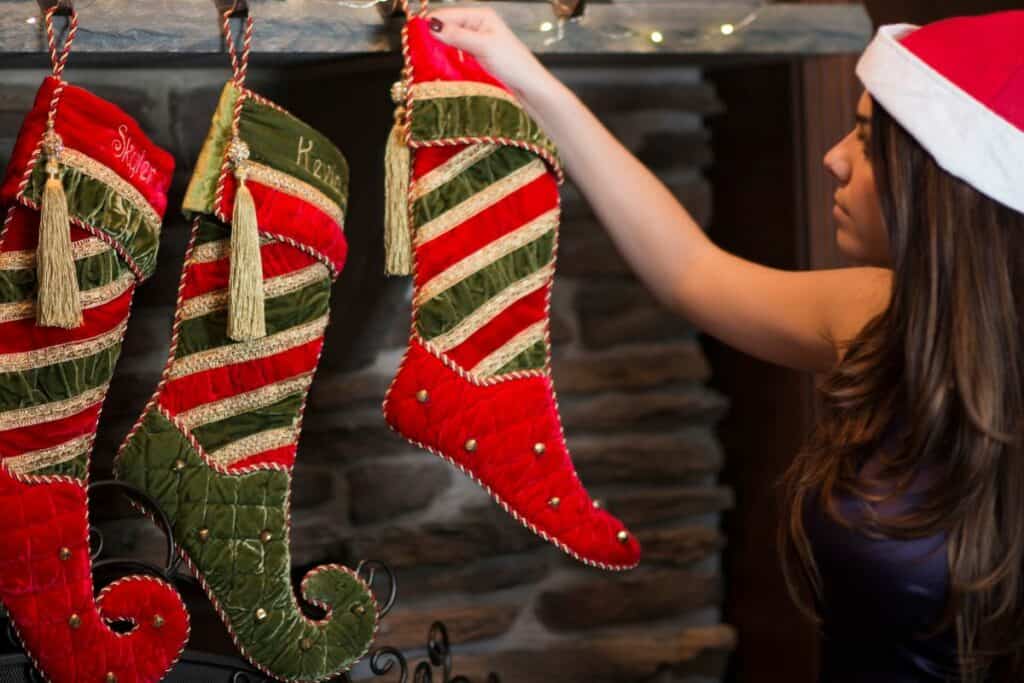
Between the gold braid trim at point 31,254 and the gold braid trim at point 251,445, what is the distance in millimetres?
242

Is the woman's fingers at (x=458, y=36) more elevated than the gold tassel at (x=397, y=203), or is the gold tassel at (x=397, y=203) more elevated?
the woman's fingers at (x=458, y=36)

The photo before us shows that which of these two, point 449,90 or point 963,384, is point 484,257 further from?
point 963,384

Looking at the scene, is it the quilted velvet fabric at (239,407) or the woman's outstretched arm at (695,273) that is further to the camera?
the woman's outstretched arm at (695,273)

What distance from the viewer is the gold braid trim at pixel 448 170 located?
1320mm

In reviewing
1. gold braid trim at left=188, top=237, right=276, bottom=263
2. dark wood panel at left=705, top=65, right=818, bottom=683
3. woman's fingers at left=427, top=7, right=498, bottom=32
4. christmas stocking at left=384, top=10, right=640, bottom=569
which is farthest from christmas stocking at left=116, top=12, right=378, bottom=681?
dark wood panel at left=705, top=65, right=818, bottom=683

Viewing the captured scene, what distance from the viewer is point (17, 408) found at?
1.20 m

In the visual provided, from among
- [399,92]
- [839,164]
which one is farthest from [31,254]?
[839,164]

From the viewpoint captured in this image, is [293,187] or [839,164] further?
[839,164]

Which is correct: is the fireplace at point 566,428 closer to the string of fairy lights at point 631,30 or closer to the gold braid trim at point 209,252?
the string of fairy lights at point 631,30

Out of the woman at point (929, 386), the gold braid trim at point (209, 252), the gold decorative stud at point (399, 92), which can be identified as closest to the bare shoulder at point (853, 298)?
the woman at point (929, 386)

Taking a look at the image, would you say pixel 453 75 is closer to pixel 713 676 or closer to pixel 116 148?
pixel 116 148

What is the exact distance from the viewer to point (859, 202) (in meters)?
1.37

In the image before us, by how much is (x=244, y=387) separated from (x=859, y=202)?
2.24ft

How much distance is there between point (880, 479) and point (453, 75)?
60 centimetres
